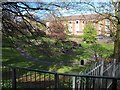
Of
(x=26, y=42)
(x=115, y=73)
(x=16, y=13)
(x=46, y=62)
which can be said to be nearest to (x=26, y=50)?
(x=26, y=42)

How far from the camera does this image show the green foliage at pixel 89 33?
322 centimetres

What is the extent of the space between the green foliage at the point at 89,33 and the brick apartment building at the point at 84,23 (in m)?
0.06

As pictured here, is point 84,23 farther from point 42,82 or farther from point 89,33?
point 42,82

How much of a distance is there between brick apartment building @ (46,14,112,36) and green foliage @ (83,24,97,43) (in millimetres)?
61

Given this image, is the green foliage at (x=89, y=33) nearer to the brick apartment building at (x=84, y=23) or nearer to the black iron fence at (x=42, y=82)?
the brick apartment building at (x=84, y=23)

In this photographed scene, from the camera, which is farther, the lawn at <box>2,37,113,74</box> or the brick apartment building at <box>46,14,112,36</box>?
the lawn at <box>2,37,113,74</box>

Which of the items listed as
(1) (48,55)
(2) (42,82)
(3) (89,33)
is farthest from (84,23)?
(2) (42,82)

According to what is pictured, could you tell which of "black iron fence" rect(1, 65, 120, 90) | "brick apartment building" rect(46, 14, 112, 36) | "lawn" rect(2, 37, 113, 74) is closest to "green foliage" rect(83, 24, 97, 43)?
"brick apartment building" rect(46, 14, 112, 36)

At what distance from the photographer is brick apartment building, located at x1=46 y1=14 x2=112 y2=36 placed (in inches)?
126

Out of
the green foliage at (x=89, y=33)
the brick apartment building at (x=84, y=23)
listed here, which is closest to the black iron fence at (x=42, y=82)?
the green foliage at (x=89, y=33)

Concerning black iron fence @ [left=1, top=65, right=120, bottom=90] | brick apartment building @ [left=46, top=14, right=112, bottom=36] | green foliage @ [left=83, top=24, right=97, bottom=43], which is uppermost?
brick apartment building @ [left=46, top=14, right=112, bottom=36]

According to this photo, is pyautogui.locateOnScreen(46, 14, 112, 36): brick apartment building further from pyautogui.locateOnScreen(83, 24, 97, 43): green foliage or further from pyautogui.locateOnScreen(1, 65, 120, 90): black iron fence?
pyautogui.locateOnScreen(1, 65, 120, 90): black iron fence

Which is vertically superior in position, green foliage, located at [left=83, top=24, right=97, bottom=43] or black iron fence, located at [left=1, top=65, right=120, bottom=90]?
green foliage, located at [left=83, top=24, right=97, bottom=43]

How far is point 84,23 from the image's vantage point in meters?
3.30
